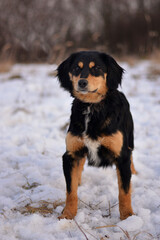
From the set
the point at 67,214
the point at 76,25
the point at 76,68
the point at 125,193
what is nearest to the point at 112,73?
the point at 76,68

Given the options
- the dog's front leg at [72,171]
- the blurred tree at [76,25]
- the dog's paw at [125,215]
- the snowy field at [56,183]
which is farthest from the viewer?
the blurred tree at [76,25]

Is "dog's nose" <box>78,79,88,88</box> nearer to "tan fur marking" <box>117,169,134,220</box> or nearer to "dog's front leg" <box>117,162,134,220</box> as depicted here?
"dog's front leg" <box>117,162,134,220</box>

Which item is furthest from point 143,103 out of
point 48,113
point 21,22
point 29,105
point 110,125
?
point 21,22

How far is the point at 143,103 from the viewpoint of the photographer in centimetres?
589

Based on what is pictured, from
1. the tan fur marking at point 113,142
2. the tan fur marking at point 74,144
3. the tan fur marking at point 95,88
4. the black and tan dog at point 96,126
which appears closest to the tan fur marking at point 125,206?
the black and tan dog at point 96,126

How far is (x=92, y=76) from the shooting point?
2371 millimetres

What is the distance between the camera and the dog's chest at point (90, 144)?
2.23 m

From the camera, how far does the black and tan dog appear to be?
7.20ft

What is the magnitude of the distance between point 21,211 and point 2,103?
436cm

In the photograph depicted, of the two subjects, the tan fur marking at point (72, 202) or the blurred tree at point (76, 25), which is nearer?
the tan fur marking at point (72, 202)

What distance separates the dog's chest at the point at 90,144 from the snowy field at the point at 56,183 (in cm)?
39

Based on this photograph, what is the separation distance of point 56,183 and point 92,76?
1.25m

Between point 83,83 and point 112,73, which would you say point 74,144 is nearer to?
point 83,83

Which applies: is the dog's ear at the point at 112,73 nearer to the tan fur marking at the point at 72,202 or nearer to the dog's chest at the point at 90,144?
the dog's chest at the point at 90,144
